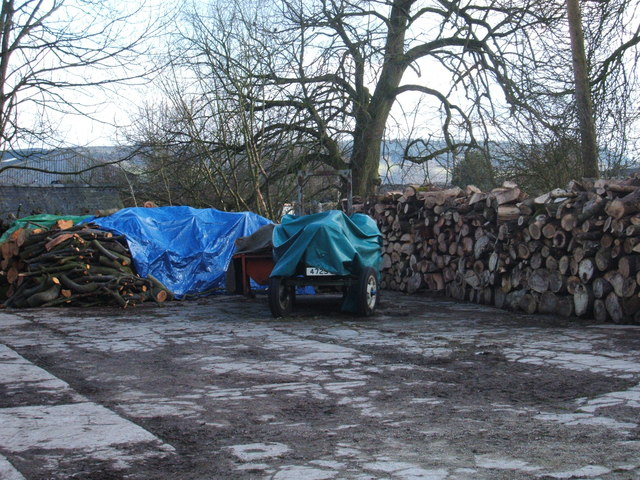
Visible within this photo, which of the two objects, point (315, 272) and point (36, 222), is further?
point (36, 222)

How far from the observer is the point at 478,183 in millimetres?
18641

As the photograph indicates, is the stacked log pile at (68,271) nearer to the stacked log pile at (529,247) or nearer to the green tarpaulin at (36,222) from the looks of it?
the green tarpaulin at (36,222)


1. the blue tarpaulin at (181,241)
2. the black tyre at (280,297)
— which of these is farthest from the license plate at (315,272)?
the blue tarpaulin at (181,241)

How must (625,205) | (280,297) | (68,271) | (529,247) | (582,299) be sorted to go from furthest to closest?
(68,271) → (529,247) → (280,297) → (582,299) → (625,205)

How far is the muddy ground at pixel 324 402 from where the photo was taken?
11.2ft

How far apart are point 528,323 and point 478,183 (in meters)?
10.2

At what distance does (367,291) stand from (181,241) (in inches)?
214

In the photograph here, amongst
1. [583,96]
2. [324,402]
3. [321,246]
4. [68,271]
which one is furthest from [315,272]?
[583,96]

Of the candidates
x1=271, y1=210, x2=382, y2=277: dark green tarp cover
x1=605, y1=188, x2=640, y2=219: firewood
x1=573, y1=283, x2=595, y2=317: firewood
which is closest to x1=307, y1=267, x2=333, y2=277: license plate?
x1=271, y1=210, x2=382, y2=277: dark green tarp cover

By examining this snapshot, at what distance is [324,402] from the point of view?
477 cm

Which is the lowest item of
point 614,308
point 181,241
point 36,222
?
point 614,308

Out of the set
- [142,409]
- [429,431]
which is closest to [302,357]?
[142,409]

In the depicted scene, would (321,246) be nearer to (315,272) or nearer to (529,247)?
(315,272)

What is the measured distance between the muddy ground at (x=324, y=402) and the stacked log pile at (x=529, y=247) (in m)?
0.63
